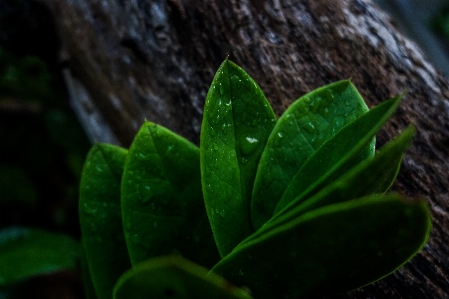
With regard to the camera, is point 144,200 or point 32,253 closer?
point 144,200

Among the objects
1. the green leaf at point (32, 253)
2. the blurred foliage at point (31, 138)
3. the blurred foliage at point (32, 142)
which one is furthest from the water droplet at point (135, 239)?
the blurred foliage at point (31, 138)

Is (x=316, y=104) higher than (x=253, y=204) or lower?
higher

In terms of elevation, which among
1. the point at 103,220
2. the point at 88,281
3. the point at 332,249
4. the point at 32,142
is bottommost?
the point at 32,142

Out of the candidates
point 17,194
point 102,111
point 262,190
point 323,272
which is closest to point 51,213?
point 17,194

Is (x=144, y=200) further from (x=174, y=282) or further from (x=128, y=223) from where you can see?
(x=174, y=282)

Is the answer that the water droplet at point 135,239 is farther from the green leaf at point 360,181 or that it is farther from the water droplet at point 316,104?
the water droplet at point 316,104

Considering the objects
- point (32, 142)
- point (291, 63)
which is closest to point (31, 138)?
point (32, 142)

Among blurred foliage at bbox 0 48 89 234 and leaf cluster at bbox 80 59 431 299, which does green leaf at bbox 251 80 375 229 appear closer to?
leaf cluster at bbox 80 59 431 299
